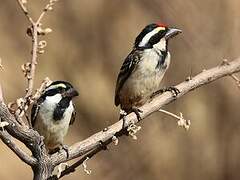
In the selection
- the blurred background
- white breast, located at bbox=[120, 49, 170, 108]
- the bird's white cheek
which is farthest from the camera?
the blurred background

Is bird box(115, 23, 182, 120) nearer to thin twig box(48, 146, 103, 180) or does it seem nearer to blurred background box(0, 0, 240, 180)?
thin twig box(48, 146, 103, 180)

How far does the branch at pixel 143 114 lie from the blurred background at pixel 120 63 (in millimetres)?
2118

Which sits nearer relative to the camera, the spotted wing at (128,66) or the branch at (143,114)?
the branch at (143,114)

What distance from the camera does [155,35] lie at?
8.94 ft

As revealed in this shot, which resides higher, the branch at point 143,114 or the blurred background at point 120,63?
the blurred background at point 120,63

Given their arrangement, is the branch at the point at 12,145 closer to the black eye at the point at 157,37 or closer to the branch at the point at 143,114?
the branch at the point at 143,114

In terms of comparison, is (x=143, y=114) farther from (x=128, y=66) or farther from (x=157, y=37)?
(x=128, y=66)

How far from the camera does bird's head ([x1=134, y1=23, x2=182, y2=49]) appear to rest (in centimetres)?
268

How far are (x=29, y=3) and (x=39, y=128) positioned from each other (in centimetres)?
196

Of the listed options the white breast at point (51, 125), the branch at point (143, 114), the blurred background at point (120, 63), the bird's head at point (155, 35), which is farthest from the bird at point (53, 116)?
the blurred background at point (120, 63)

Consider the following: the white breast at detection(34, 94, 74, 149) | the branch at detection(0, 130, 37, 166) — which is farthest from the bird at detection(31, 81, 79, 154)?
the branch at detection(0, 130, 37, 166)

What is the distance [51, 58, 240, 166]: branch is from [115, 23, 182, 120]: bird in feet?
0.98

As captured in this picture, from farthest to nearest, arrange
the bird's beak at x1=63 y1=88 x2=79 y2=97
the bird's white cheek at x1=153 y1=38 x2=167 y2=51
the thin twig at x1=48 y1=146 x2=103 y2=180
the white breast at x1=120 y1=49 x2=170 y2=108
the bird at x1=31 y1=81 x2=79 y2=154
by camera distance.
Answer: the white breast at x1=120 y1=49 x2=170 y2=108 → the bird's white cheek at x1=153 y1=38 x2=167 y2=51 → the bird at x1=31 y1=81 x2=79 y2=154 → the bird's beak at x1=63 y1=88 x2=79 y2=97 → the thin twig at x1=48 y1=146 x2=103 y2=180

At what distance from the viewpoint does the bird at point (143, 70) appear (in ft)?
9.29
